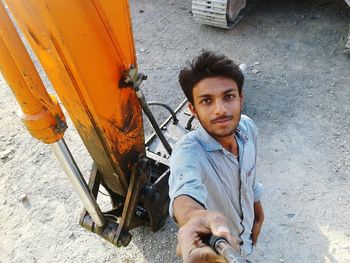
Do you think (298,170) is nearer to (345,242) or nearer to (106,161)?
(345,242)

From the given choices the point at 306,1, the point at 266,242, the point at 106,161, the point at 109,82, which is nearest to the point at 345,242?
the point at 266,242

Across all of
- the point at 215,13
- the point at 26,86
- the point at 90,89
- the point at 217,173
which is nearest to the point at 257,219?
the point at 217,173

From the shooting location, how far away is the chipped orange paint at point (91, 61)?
5.89 ft

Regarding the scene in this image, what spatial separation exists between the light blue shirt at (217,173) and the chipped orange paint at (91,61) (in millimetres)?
551

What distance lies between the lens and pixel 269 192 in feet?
11.0

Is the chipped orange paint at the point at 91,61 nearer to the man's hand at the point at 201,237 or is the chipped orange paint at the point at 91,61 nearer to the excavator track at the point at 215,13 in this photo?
the man's hand at the point at 201,237

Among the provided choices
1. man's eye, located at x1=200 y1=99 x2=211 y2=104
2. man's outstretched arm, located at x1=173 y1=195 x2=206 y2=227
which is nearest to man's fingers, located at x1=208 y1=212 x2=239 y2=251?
man's outstretched arm, located at x1=173 y1=195 x2=206 y2=227

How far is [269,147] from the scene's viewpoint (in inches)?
146

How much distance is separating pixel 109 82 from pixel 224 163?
0.76 metres

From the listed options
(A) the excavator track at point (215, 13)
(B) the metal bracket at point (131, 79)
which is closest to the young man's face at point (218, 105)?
(B) the metal bracket at point (131, 79)

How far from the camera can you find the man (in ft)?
5.50

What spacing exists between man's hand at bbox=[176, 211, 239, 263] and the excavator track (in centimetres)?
384

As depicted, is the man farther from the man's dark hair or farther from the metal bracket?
the metal bracket

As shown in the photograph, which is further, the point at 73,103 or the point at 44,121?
the point at 73,103
